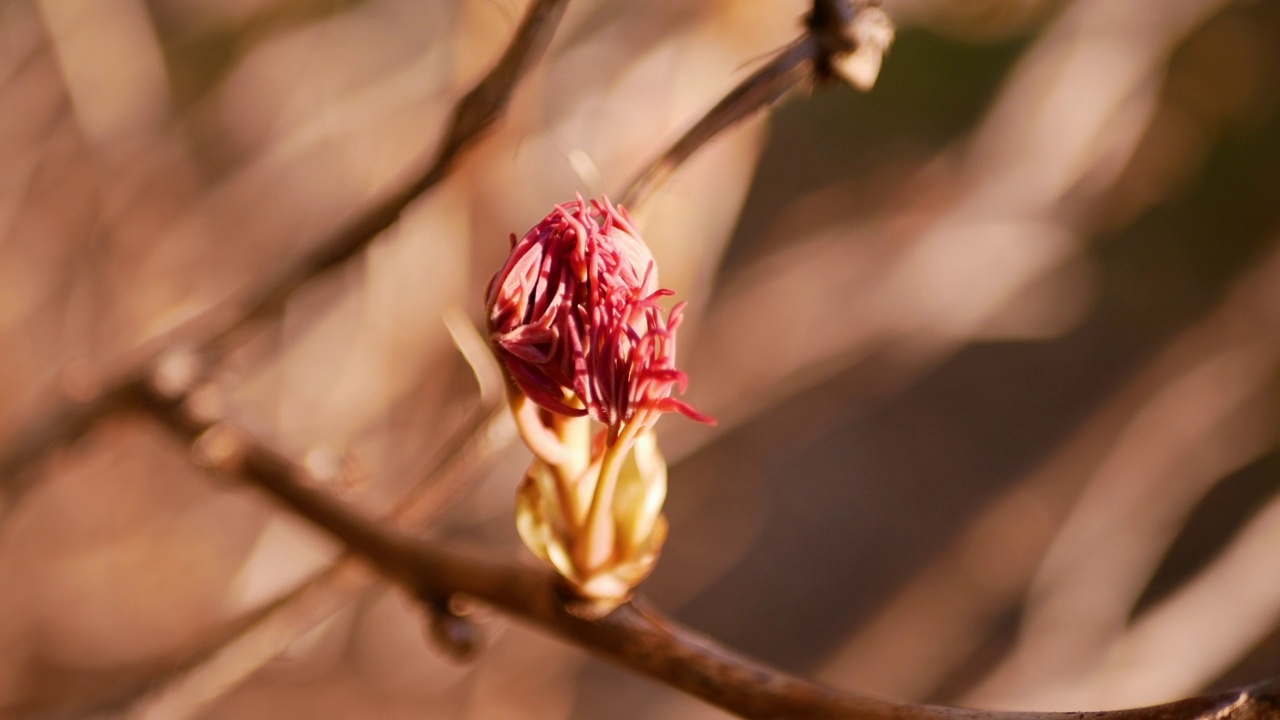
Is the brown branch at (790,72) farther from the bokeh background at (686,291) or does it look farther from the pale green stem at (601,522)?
the bokeh background at (686,291)

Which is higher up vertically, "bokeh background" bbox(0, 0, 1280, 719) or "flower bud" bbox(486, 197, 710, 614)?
"flower bud" bbox(486, 197, 710, 614)

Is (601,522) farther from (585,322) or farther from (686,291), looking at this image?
(686,291)

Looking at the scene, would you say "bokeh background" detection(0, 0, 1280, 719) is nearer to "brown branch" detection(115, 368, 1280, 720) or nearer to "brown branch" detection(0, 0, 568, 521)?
"brown branch" detection(0, 0, 568, 521)

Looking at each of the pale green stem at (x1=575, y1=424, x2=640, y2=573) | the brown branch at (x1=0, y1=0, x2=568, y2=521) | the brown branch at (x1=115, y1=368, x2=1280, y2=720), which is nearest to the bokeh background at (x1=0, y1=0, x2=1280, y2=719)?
the brown branch at (x1=0, y1=0, x2=568, y2=521)

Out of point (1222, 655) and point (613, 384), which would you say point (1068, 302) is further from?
point (613, 384)

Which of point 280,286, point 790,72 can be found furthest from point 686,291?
point 790,72

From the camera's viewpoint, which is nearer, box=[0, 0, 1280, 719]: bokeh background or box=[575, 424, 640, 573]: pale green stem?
box=[575, 424, 640, 573]: pale green stem
